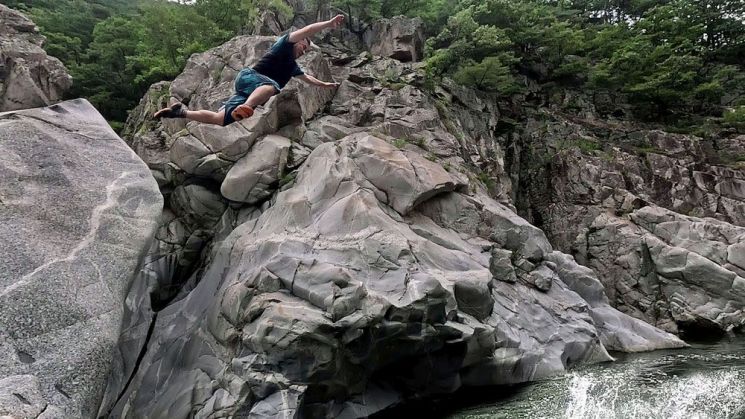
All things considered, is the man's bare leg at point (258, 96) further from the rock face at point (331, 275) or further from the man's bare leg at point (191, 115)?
the rock face at point (331, 275)

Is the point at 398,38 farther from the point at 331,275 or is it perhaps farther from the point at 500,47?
the point at 331,275

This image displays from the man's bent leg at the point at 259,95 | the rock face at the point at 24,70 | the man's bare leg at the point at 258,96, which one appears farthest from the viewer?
the rock face at the point at 24,70

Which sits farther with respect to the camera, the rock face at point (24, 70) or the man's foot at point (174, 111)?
the rock face at point (24, 70)

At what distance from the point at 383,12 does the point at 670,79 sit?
17.8 metres

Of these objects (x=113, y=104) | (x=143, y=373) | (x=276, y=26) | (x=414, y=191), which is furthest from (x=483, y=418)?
(x=113, y=104)

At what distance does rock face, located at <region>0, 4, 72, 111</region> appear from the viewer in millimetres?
16812

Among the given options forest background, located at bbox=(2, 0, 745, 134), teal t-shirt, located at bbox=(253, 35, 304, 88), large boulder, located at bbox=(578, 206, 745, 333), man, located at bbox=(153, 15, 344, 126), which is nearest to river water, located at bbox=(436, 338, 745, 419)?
large boulder, located at bbox=(578, 206, 745, 333)

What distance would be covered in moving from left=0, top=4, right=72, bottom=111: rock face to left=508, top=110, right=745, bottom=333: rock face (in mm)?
22662

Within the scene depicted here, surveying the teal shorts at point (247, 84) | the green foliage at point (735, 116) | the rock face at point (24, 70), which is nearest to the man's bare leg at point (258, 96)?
the teal shorts at point (247, 84)

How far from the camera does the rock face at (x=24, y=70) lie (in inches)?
662

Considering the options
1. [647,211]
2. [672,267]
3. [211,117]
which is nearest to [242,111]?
[211,117]

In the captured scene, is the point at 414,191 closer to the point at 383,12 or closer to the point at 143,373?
the point at 143,373

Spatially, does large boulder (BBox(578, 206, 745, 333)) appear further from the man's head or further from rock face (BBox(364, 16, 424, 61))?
the man's head

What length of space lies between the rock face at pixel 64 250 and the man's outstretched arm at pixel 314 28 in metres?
5.08
